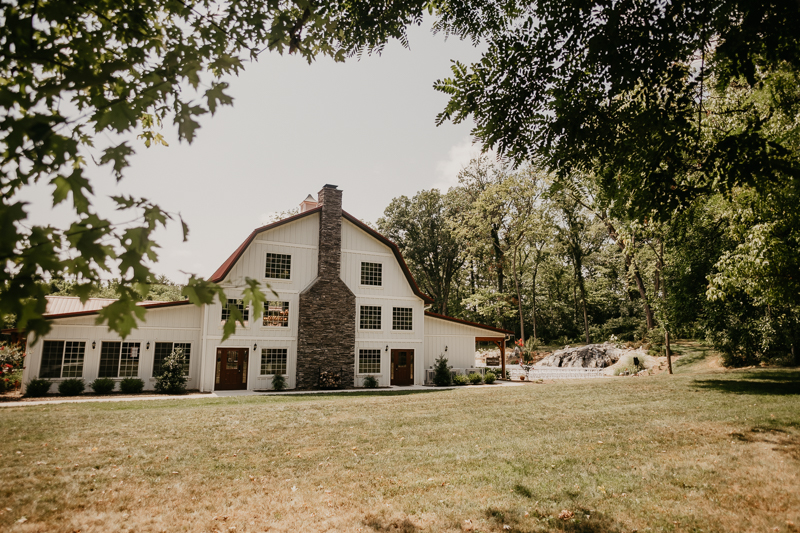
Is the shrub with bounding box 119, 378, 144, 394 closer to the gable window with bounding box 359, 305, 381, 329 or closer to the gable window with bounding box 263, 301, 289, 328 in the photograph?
the gable window with bounding box 263, 301, 289, 328

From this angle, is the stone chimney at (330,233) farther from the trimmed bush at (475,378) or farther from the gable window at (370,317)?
the trimmed bush at (475,378)

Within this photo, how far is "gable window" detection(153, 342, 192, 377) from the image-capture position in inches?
785

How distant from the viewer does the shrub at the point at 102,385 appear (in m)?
18.0

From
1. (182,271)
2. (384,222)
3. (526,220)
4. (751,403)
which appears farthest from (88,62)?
(384,222)

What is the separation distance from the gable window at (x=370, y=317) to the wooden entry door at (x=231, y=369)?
19.7 ft

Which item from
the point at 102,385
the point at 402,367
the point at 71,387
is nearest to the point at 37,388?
the point at 71,387

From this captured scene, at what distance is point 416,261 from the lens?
150 ft

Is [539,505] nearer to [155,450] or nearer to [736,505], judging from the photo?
[736,505]

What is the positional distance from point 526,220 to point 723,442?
29544 mm

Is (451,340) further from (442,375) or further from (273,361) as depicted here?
(273,361)

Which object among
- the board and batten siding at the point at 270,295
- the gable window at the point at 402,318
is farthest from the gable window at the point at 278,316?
the gable window at the point at 402,318

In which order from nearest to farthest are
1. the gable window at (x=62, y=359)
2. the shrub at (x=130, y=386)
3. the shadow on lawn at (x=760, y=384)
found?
the shadow on lawn at (x=760, y=384)
the gable window at (x=62, y=359)
the shrub at (x=130, y=386)

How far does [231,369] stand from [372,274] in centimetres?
860

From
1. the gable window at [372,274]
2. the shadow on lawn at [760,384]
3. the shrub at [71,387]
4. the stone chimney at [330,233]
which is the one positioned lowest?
the shrub at [71,387]
